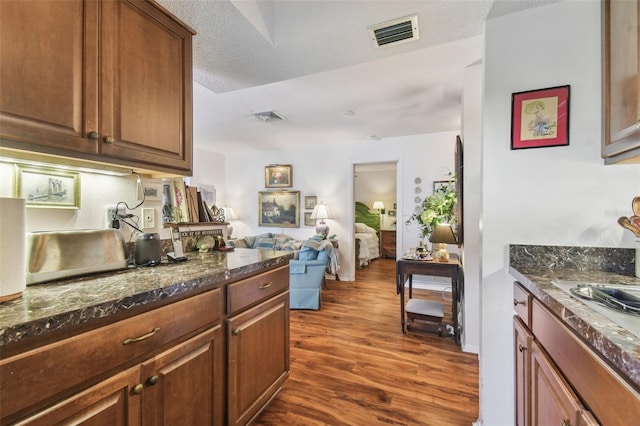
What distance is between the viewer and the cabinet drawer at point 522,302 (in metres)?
1.11

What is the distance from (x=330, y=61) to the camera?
5.72ft

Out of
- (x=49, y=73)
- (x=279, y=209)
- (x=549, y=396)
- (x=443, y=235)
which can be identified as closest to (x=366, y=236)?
(x=279, y=209)

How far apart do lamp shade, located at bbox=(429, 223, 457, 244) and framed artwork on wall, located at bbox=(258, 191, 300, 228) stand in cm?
308

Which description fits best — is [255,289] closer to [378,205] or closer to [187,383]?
[187,383]

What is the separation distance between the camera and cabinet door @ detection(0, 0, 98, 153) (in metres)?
0.82

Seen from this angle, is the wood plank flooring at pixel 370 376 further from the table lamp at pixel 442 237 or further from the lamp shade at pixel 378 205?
the lamp shade at pixel 378 205

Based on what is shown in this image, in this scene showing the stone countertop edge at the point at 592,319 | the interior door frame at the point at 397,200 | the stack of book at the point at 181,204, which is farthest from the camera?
the interior door frame at the point at 397,200

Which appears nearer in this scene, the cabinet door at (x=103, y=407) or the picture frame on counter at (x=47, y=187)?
the cabinet door at (x=103, y=407)

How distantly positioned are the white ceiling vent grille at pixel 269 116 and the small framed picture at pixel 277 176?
1740 millimetres

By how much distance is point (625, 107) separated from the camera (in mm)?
1065

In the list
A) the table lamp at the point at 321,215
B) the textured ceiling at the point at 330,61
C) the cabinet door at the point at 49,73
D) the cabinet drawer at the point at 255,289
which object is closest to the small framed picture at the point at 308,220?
the table lamp at the point at 321,215

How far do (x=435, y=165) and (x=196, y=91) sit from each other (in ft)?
11.6

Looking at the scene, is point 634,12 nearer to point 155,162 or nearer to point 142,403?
point 155,162

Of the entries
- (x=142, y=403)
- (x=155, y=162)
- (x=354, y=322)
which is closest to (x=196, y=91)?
(x=155, y=162)
